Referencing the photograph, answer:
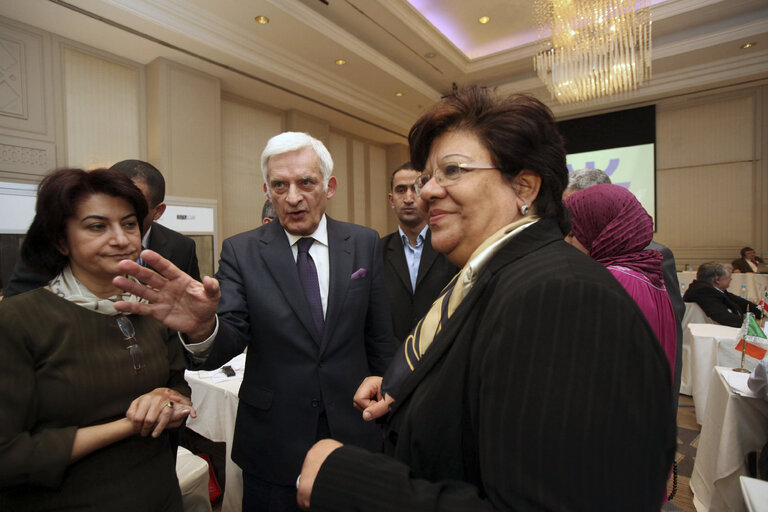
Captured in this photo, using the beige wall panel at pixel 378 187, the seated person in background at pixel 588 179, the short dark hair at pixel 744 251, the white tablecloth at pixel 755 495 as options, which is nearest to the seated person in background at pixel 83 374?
the white tablecloth at pixel 755 495

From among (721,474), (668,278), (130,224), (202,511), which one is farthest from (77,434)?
(721,474)

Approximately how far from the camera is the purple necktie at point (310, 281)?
144 centimetres

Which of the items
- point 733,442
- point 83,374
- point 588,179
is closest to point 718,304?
point 733,442

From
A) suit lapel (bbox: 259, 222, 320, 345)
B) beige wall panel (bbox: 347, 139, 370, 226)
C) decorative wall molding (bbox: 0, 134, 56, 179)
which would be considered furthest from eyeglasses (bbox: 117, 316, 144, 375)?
beige wall panel (bbox: 347, 139, 370, 226)

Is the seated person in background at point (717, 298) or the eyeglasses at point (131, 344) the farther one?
the seated person in background at point (717, 298)

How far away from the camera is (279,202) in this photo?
4.90 feet

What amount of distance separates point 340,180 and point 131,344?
22.5ft

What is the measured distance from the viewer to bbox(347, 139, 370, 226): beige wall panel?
324 inches

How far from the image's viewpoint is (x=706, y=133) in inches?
282

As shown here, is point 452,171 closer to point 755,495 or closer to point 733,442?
point 755,495

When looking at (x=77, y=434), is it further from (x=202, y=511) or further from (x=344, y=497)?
(x=202, y=511)

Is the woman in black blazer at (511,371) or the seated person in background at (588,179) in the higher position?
the seated person in background at (588,179)

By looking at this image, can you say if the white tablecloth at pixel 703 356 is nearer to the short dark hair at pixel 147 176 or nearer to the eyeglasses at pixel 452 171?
the eyeglasses at pixel 452 171

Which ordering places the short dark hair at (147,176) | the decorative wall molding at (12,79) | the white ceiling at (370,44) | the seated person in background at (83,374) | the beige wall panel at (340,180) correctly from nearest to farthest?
the seated person in background at (83,374) < the short dark hair at (147,176) < the decorative wall molding at (12,79) < the white ceiling at (370,44) < the beige wall panel at (340,180)
